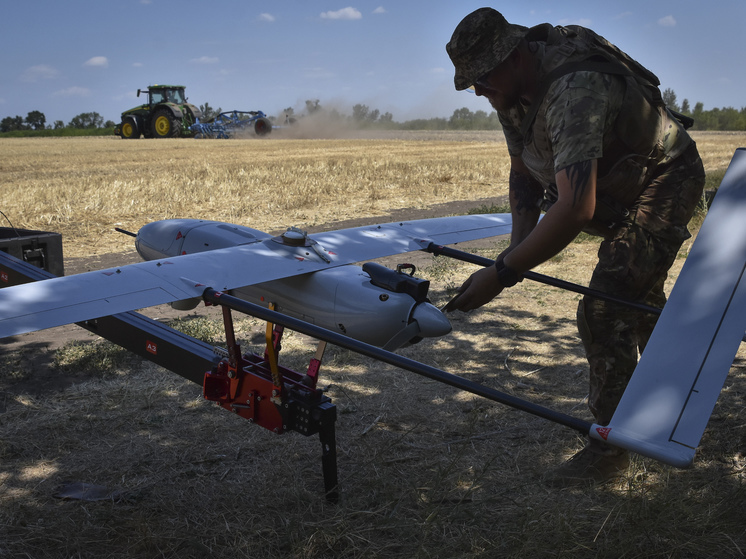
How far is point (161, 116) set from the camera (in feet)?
143

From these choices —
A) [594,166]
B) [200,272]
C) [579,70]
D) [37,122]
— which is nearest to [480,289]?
[594,166]

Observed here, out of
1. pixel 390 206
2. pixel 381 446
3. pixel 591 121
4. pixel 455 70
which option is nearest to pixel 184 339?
pixel 381 446

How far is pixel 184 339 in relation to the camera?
383cm

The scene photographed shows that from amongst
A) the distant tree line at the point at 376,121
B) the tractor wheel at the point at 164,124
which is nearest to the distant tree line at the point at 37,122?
the distant tree line at the point at 376,121

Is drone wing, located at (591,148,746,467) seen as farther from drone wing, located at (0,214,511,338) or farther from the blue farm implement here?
the blue farm implement

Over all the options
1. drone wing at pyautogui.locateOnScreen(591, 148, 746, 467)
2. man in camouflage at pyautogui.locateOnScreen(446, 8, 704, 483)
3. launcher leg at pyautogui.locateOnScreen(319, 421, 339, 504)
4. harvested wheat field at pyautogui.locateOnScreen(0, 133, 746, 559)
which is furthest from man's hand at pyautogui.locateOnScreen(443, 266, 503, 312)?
harvested wheat field at pyautogui.locateOnScreen(0, 133, 746, 559)

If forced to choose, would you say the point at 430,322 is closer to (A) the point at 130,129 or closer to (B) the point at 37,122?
(A) the point at 130,129

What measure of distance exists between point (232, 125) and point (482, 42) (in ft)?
144

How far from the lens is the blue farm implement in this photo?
42875mm

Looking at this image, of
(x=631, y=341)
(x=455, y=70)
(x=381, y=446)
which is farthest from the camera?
(x=381, y=446)

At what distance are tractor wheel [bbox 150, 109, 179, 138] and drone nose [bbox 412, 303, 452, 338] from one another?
139ft

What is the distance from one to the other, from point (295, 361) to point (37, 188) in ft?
37.2

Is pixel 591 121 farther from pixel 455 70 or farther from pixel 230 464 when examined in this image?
pixel 230 464

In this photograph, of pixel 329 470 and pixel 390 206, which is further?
pixel 390 206
